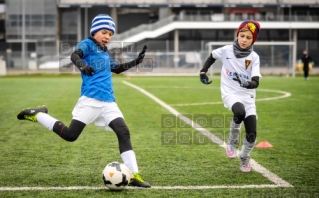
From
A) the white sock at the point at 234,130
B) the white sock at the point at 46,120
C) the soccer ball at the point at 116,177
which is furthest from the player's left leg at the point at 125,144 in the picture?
the white sock at the point at 234,130

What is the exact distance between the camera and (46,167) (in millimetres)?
6434

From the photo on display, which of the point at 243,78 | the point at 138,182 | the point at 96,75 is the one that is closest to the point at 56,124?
the point at 96,75

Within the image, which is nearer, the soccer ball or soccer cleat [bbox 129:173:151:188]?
the soccer ball

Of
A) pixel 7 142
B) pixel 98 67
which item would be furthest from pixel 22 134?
pixel 98 67

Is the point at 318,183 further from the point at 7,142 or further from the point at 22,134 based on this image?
the point at 22,134

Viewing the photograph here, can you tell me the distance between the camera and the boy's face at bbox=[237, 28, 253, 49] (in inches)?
247

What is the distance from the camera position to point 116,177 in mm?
5238

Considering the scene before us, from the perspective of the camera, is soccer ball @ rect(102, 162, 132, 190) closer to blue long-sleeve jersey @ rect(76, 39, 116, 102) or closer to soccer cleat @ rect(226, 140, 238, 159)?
blue long-sleeve jersey @ rect(76, 39, 116, 102)

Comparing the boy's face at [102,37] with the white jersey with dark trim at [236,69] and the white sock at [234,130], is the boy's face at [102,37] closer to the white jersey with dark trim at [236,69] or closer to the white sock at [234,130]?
the white jersey with dark trim at [236,69]

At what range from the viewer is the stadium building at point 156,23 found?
50.4m

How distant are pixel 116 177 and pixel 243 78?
2.16 m

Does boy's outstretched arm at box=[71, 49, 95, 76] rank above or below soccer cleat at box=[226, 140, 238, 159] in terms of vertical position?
above

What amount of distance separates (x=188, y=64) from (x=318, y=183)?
35.2 metres

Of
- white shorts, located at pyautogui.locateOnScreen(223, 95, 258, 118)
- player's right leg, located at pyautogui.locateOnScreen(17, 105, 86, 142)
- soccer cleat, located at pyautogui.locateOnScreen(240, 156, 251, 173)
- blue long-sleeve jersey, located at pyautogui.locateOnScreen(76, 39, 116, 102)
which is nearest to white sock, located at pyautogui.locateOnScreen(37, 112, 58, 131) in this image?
player's right leg, located at pyautogui.locateOnScreen(17, 105, 86, 142)
